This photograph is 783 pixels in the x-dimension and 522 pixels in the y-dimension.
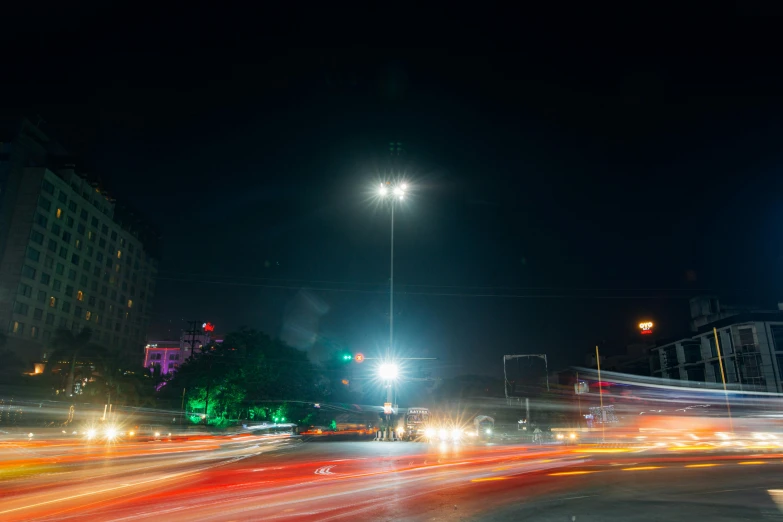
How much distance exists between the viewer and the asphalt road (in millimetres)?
8570

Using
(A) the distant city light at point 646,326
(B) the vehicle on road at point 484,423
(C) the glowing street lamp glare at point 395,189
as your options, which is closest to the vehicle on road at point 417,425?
(B) the vehicle on road at point 484,423

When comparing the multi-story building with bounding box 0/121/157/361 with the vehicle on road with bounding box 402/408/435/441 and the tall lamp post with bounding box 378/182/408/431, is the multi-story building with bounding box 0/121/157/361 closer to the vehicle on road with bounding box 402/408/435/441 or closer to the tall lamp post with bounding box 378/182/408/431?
Result: the vehicle on road with bounding box 402/408/435/441

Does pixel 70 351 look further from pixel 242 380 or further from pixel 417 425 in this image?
pixel 417 425

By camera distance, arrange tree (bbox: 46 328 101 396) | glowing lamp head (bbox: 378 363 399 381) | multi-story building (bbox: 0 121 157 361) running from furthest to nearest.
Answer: multi-story building (bbox: 0 121 157 361), tree (bbox: 46 328 101 396), glowing lamp head (bbox: 378 363 399 381)

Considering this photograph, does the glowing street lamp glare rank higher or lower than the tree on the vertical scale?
higher

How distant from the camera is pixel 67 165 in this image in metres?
69.2

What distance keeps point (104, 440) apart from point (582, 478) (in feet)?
93.3

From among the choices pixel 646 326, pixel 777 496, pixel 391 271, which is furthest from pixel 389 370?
pixel 646 326

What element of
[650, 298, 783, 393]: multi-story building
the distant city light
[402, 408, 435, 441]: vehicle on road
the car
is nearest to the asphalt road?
the car

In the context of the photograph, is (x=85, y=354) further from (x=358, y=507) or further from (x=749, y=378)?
(x=749, y=378)

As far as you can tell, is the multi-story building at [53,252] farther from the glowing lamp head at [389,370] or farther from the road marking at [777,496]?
the road marking at [777,496]

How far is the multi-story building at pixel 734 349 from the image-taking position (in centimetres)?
5128

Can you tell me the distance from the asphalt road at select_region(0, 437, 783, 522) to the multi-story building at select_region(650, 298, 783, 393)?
43.1 meters

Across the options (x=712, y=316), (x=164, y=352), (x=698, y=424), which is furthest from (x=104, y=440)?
(x=164, y=352)
